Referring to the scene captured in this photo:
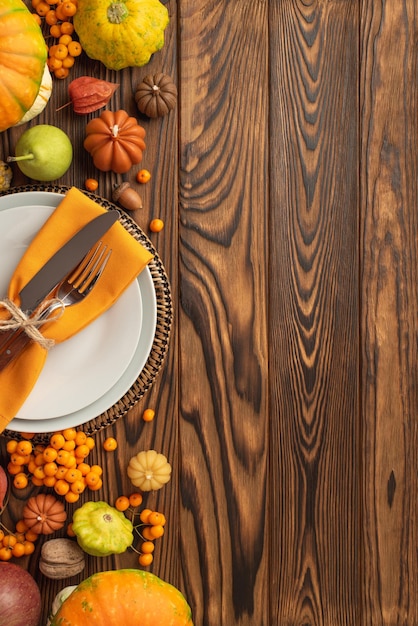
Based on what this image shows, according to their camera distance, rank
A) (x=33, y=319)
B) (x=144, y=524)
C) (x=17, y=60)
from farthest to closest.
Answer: (x=144, y=524) → (x=33, y=319) → (x=17, y=60)

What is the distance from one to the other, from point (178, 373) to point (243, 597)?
399mm

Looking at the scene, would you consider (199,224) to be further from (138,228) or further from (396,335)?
(396,335)

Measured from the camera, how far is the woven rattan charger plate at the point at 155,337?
109cm

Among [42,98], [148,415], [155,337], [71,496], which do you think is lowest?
[71,496]

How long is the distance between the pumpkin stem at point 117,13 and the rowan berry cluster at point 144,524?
0.76m

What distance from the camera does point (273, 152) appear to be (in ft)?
3.72

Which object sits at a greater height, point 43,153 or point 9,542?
point 43,153

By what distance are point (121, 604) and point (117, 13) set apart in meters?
0.88

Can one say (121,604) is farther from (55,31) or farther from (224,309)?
(55,31)

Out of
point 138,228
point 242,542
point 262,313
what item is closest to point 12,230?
point 138,228

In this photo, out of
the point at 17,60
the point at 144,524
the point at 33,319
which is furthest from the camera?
the point at 144,524

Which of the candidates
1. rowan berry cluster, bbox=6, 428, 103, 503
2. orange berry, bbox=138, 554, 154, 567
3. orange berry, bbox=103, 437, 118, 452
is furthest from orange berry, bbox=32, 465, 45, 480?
orange berry, bbox=138, 554, 154, 567

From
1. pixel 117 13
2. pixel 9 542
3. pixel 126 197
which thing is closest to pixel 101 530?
pixel 9 542

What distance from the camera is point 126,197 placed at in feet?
3.56
